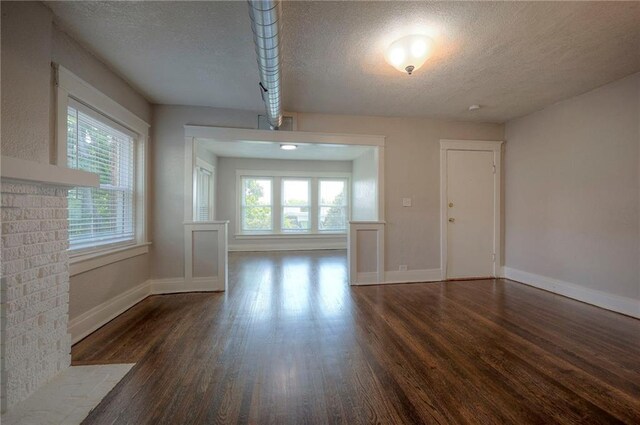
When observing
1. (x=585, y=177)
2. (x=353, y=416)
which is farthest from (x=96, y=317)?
(x=585, y=177)

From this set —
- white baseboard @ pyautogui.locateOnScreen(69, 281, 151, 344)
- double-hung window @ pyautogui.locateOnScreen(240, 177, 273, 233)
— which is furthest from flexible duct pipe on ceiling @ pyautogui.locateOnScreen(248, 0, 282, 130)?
double-hung window @ pyautogui.locateOnScreen(240, 177, 273, 233)

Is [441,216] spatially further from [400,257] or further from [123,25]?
[123,25]

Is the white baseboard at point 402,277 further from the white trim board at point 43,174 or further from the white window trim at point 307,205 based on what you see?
the white window trim at point 307,205

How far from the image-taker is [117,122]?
2.78 m

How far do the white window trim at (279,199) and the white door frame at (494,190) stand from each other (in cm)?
343

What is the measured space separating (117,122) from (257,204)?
14.9ft

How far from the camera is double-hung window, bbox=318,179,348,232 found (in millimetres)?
7492

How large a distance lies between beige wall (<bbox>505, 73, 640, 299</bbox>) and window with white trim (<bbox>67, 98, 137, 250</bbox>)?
5.03 m

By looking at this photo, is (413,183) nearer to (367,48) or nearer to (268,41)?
(367,48)

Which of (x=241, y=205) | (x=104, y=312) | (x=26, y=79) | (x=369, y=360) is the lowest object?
(x=369, y=360)

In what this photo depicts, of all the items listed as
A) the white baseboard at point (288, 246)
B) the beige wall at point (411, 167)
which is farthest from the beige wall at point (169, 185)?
the white baseboard at point (288, 246)

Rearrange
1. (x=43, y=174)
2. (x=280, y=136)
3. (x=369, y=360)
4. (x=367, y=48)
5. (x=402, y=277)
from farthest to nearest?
(x=402, y=277) → (x=280, y=136) → (x=367, y=48) → (x=369, y=360) → (x=43, y=174)

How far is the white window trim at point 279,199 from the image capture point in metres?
7.09

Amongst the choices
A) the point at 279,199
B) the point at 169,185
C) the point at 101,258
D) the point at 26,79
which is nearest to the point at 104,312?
the point at 101,258
